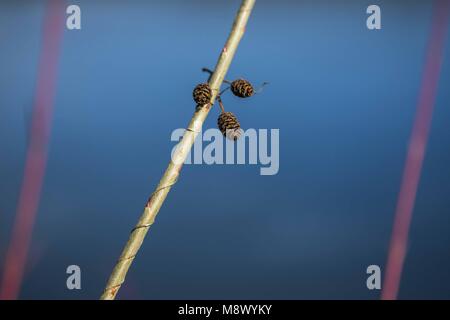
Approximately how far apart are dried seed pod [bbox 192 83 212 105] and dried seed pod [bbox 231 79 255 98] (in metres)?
0.06

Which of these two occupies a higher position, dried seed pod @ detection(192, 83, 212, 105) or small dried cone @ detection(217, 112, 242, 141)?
dried seed pod @ detection(192, 83, 212, 105)

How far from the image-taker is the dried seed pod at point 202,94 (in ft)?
2.13

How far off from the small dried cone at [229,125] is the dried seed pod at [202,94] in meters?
0.04

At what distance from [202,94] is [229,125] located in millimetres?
64

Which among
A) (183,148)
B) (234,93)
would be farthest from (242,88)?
(183,148)

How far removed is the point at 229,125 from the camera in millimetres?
676

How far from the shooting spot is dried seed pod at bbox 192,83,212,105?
2.13 ft

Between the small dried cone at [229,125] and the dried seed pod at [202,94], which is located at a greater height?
the dried seed pod at [202,94]

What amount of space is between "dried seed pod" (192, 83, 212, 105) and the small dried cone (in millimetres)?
41

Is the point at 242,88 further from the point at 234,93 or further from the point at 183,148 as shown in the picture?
the point at 183,148

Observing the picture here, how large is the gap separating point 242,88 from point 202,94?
8 centimetres

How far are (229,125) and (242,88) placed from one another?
0.06m
